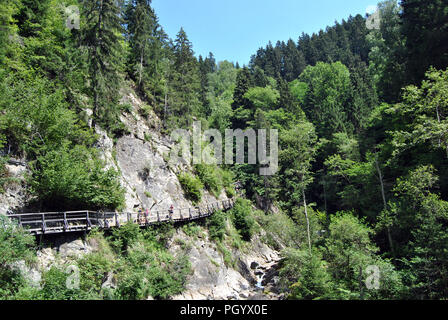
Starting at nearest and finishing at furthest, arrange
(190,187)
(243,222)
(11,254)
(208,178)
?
1. (11,254)
2. (190,187)
3. (243,222)
4. (208,178)

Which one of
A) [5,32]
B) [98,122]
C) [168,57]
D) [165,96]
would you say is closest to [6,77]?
[5,32]

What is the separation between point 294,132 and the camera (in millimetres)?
28406

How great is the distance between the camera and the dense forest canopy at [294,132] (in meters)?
16.2

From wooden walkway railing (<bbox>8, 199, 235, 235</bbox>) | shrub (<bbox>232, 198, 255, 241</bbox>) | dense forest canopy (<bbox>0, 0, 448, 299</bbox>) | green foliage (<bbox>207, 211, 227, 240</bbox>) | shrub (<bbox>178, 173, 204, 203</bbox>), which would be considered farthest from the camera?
shrub (<bbox>232, 198, 255, 241</bbox>)

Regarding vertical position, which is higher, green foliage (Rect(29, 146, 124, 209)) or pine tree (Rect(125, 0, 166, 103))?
pine tree (Rect(125, 0, 166, 103))

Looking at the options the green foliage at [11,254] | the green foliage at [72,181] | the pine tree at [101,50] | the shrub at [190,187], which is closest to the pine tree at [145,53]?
the pine tree at [101,50]

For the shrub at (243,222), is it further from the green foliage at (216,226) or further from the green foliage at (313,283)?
the green foliage at (313,283)

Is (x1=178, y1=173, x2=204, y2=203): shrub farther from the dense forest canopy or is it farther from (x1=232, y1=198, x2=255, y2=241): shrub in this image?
(x1=232, y1=198, x2=255, y2=241): shrub

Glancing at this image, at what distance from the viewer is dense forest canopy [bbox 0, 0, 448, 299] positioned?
53.1ft

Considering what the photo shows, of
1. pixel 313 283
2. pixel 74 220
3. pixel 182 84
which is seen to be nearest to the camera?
pixel 74 220

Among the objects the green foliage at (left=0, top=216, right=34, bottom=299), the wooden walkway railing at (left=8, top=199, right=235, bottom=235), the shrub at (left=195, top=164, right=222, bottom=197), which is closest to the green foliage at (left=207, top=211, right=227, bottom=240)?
the wooden walkway railing at (left=8, top=199, right=235, bottom=235)

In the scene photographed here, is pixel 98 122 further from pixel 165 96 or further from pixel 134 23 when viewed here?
pixel 134 23

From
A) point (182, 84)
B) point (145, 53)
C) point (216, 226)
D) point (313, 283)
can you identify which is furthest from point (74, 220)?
point (182, 84)

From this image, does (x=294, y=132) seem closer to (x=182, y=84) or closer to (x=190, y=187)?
(x=190, y=187)
